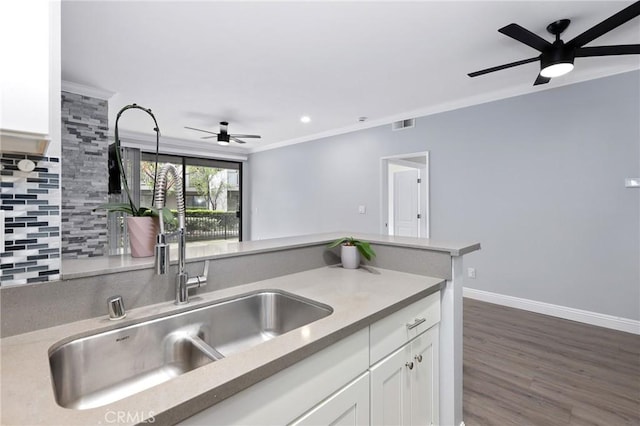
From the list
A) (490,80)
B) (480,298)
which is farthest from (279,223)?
(490,80)

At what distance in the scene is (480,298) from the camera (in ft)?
12.2

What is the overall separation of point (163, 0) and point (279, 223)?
4.89m

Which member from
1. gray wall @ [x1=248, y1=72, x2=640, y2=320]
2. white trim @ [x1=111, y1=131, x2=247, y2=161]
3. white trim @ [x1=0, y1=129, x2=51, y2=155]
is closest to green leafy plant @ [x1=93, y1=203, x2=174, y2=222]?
white trim @ [x1=0, y1=129, x2=51, y2=155]

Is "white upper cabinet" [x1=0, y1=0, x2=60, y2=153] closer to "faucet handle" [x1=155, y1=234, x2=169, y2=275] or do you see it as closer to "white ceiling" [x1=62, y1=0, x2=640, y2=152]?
"faucet handle" [x1=155, y1=234, x2=169, y2=275]

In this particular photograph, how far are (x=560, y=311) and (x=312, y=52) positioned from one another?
362 cm

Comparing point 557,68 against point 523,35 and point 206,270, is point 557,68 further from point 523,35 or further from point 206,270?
point 206,270

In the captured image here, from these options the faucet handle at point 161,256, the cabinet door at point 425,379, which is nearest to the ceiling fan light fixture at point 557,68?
the cabinet door at point 425,379

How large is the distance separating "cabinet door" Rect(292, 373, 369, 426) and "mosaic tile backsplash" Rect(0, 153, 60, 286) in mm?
914

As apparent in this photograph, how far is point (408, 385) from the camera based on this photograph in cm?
128

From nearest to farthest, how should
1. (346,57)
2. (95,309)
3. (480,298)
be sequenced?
(95,309) → (346,57) → (480,298)

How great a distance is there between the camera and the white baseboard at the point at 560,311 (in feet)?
9.30

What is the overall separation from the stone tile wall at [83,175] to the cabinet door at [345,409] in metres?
3.15

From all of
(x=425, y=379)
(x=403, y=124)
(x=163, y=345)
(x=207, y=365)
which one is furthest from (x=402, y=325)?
(x=403, y=124)

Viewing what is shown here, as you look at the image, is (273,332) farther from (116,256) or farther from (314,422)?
(116,256)
